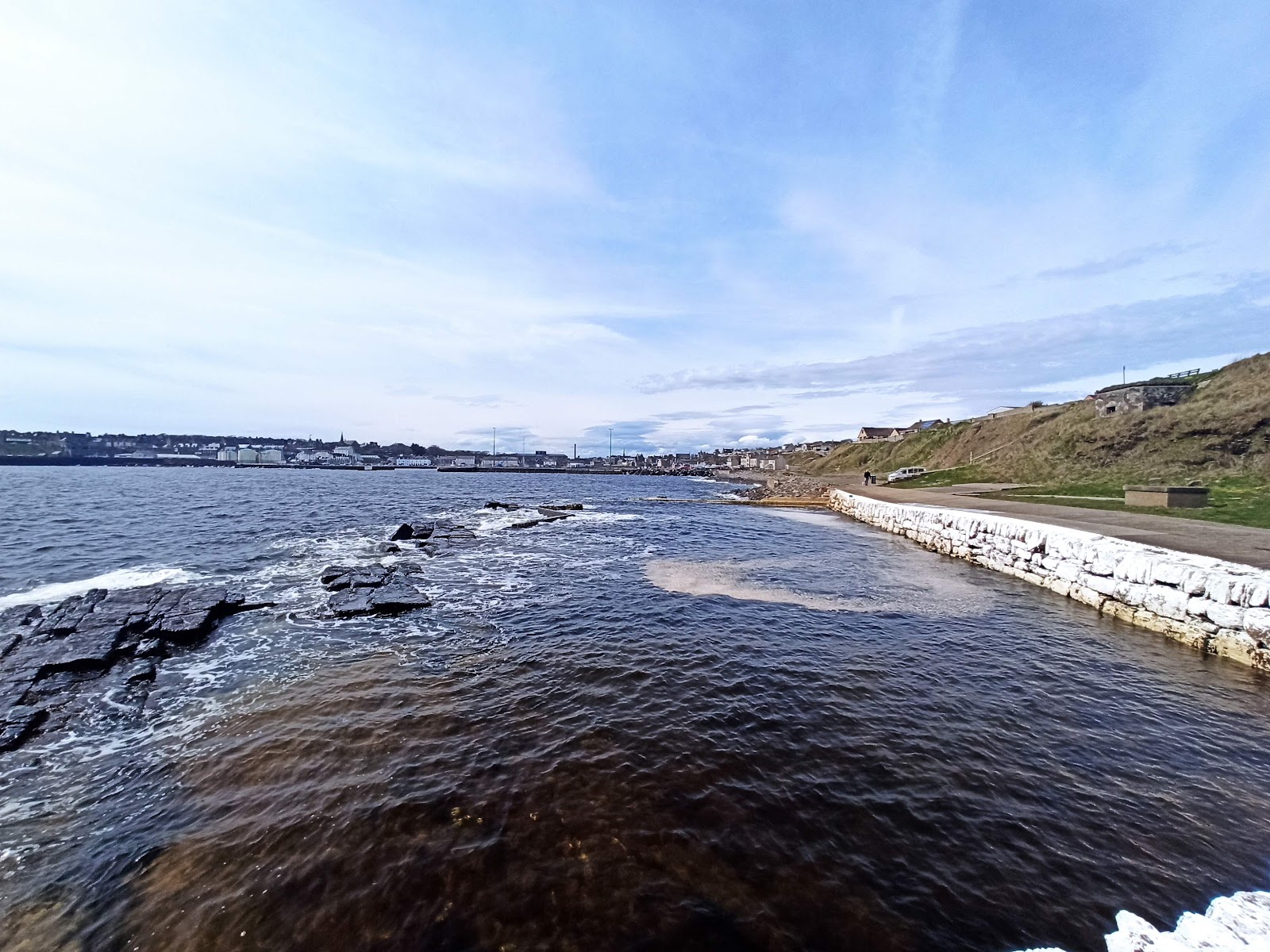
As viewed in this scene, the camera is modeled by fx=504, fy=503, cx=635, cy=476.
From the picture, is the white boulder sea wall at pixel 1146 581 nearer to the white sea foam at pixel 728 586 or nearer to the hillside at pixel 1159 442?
the white sea foam at pixel 728 586

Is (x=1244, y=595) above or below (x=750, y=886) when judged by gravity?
above

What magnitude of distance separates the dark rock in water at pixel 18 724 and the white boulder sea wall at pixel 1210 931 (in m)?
15.6

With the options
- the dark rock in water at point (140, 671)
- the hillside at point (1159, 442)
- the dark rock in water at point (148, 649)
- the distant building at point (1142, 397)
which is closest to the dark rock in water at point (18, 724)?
the dark rock in water at point (140, 671)

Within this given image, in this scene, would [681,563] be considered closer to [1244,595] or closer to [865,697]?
[865,697]

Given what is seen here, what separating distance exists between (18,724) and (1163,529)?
33.1 metres

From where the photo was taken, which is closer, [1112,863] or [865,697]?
[1112,863]

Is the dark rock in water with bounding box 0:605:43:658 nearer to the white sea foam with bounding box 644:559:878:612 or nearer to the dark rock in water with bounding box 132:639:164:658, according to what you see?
the dark rock in water with bounding box 132:639:164:658

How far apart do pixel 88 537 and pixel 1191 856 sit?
45.3 meters

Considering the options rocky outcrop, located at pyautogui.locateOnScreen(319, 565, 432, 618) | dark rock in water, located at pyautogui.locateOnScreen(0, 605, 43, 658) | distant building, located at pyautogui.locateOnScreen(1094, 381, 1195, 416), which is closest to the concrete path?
rocky outcrop, located at pyautogui.locateOnScreen(319, 565, 432, 618)

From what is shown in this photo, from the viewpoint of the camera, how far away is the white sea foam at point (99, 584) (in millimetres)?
17016

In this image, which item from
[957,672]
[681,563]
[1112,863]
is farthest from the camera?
[681,563]

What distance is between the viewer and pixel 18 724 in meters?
9.48

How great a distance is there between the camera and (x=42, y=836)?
22.4 feet

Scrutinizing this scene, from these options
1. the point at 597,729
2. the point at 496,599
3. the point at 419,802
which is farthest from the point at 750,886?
the point at 496,599
